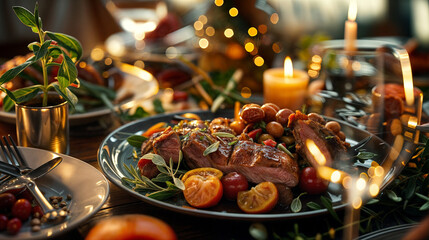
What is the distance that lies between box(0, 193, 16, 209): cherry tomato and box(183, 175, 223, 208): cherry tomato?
46 cm

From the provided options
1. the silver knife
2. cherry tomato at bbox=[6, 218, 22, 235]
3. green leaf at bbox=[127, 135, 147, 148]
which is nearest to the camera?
cherry tomato at bbox=[6, 218, 22, 235]

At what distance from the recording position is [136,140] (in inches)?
59.8

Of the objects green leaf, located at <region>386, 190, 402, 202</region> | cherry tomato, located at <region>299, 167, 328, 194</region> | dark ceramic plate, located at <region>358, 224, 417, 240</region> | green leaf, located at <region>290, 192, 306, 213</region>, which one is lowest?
green leaf, located at <region>386, 190, 402, 202</region>

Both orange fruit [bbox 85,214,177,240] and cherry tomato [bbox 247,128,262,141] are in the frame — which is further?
cherry tomato [bbox 247,128,262,141]

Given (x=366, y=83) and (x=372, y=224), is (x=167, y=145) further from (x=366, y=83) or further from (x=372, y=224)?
(x=366, y=83)

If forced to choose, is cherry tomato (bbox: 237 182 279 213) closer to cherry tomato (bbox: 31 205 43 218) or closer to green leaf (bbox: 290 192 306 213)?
green leaf (bbox: 290 192 306 213)

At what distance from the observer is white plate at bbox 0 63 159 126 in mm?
1826

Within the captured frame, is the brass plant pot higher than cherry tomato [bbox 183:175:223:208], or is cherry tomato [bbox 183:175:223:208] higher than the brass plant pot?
the brass plant pot

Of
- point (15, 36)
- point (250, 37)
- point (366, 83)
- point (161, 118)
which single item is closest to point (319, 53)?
point (366, 83)

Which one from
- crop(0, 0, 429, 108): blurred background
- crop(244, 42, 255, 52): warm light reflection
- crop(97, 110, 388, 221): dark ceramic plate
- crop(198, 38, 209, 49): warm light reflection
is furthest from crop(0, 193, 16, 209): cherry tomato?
crop(198, 38, 209, 49): warm light reflection

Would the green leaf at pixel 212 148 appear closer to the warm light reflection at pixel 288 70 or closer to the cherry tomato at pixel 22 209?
the cherry tomato at pixel 22 209

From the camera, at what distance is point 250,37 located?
8.59 feet

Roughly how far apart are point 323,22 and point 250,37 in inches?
120

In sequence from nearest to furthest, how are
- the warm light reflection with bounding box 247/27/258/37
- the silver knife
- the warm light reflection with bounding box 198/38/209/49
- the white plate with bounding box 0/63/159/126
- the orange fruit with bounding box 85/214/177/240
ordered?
the orange fruit with bounding box 85/214/177/240
the silver knife
the white plate with bounding box 0/63/159/126
the warm light reflection with bounding box 247/27/258/37
the warm light reflection with bounding box 198/38/209/49
